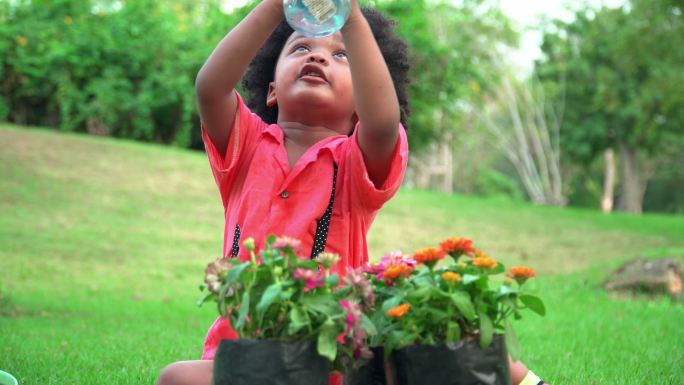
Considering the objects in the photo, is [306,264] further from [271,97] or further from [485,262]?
[271,97]

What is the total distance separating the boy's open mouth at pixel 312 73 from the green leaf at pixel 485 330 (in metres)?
1.22

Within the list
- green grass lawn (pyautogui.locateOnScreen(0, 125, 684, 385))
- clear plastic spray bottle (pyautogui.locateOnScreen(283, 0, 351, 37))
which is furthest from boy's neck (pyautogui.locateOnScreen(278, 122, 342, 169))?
green grass lawn (pyautogui.locateOnScreen(0, 125, 684, 385))

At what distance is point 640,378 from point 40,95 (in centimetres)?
1427

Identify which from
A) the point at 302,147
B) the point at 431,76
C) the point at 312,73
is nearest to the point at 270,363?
the point at 302,147

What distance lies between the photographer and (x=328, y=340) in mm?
1985

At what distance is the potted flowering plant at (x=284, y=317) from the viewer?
1.99 meters

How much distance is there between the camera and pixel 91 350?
15.1 feet

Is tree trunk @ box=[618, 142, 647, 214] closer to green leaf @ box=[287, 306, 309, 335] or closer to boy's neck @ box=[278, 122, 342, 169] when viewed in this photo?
boy's neck @ box=[278, 122, 342, 169]

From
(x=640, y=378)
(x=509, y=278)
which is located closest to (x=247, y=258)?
(x=509, y=278)

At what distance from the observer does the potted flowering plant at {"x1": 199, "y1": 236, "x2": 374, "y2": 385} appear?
78.4 inches

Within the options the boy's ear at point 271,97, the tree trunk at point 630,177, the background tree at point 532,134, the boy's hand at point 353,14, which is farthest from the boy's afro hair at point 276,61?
the background tree at point 532,134

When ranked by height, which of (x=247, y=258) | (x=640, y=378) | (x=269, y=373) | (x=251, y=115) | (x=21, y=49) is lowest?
(x=640, y=378)

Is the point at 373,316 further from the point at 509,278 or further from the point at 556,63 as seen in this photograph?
the point at 556,63

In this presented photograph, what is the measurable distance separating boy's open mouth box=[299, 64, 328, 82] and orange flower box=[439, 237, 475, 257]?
1.05 m
